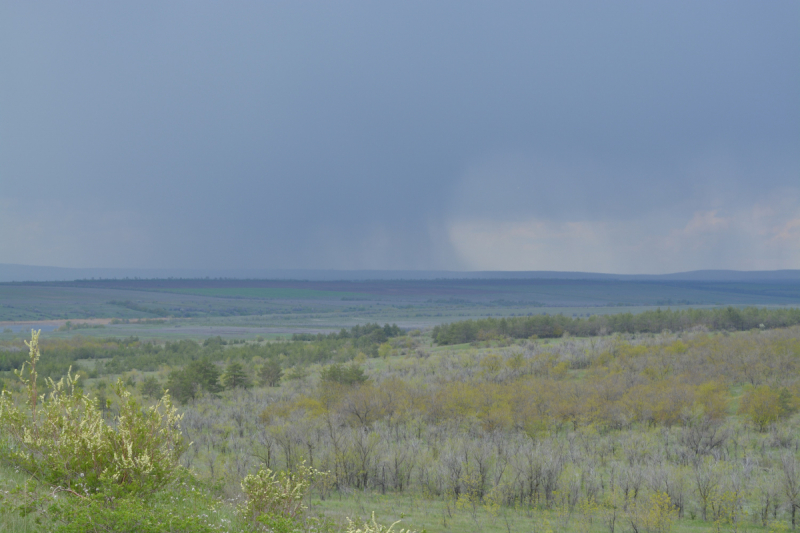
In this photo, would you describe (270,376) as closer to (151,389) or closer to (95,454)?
(151,389)

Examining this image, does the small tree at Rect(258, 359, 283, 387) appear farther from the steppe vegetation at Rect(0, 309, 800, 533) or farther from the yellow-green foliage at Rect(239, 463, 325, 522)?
the yellow-green foliage at Rect(239, 463, 325, 522)

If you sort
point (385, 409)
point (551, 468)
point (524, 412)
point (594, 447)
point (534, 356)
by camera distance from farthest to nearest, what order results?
point (534, 356) → point (385, 409) → point (524, 412) → point (594, 447) → point (551, 468)

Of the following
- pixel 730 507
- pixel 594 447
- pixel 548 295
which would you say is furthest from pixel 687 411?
pixel 548 295

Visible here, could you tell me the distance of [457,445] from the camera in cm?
1731

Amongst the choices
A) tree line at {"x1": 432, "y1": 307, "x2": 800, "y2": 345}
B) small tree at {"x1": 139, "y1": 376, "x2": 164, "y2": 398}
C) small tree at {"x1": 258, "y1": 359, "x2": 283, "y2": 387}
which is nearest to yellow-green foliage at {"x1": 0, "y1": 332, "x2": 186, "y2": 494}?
small tree at {"x1": 139, "y1": 376, "x2": 164, "y2": 398}

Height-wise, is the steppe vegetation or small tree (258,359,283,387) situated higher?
the steppe vegetation

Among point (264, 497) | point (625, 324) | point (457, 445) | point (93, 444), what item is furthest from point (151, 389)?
point (625, 324)

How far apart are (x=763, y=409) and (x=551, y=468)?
1069 cm

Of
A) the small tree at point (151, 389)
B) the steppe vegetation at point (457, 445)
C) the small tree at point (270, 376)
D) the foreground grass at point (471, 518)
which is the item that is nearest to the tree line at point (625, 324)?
the steppe vegetation at point (457, 445)

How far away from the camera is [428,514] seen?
12.1 meters

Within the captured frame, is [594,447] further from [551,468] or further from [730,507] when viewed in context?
[730,507]

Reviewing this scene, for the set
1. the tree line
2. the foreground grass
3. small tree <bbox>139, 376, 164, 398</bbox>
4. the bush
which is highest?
the bush

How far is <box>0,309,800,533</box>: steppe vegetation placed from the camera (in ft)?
24.3

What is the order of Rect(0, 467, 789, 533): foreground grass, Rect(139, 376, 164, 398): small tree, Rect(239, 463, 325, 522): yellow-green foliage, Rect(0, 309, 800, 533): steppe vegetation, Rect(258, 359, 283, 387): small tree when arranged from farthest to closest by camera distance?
Rect(258, 359, 283, 387): small tree, Rect(139, 376, 164, 398): small tree, Rect(0, 467, 789, 533): foreground grass, Rect(239, 463, 325, 522): yellow-green foliage, Rect(0, 309, 800, 533): steppe vegetation
